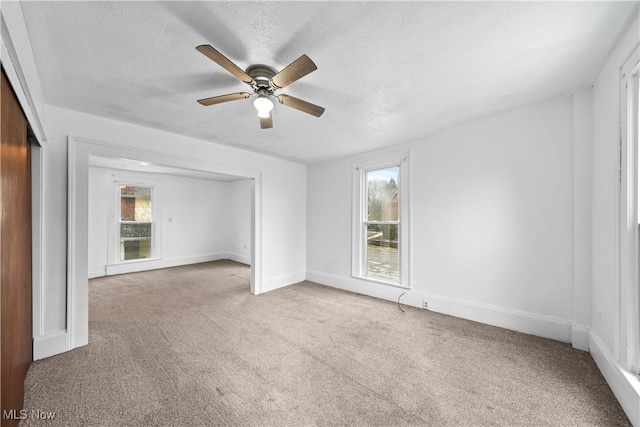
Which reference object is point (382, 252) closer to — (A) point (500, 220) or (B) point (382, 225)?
(B) point (382, 225)

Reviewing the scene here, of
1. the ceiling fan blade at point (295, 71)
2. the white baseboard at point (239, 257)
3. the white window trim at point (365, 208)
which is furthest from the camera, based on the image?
the white baseboard at point (239, 257)

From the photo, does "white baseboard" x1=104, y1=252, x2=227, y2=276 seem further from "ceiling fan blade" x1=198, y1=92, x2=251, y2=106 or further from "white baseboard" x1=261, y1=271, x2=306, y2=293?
"ceiling fan blade" x1=198, y1=92, x2=251, y2=106

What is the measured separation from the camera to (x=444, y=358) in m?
2.26

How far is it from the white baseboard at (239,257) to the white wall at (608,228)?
6.28 metres

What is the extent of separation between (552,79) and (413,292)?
8.94 feet

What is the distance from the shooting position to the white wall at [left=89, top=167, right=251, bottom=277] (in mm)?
5297

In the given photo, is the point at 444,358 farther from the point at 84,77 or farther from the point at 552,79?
the point at 84,77

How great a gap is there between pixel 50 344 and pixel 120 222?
3970mm

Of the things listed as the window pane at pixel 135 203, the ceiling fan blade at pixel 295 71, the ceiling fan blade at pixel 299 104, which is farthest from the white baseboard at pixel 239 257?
the ceiling fan blade at pixel 295 71

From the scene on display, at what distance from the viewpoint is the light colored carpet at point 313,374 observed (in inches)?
64.1

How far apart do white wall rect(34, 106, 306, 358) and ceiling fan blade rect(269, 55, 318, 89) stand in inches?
85.4

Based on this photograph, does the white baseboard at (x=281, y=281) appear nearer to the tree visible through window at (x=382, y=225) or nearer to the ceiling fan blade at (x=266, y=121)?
the tree visible through window at (x=382, y=225)

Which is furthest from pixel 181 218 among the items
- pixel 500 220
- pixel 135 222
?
pixel 500 220

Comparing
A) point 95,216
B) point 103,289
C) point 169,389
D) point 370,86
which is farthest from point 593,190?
point 95,216
